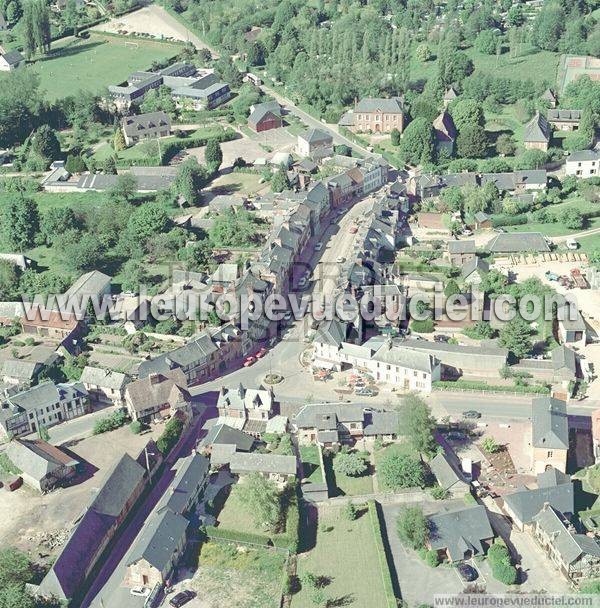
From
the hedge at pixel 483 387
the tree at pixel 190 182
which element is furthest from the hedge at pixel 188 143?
the hedge at pixel 483 387

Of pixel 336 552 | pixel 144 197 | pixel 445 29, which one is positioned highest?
pixel 445 29

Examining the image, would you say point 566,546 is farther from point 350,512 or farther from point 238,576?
point 238,576

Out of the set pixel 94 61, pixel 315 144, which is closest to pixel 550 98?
pixel 315 144

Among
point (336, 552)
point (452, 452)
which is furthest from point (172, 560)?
point (452, 452)

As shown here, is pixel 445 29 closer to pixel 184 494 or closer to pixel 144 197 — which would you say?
pixel 144 197

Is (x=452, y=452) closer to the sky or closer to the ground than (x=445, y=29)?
closer to the ground

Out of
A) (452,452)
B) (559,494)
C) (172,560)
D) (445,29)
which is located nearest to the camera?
(172,560)

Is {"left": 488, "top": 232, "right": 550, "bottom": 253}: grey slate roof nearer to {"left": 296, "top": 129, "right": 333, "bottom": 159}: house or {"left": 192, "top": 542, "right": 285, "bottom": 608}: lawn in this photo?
{"left": 296, "top": 129, "right": 333, "bottom": 159}: house

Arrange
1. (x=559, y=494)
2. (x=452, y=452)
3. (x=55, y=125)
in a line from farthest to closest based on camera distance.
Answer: (x=55, y=125)
(x=452, y=452)
(x=559, y=494)

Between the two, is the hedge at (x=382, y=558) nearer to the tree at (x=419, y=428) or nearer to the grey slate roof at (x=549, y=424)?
the tree at (x=419, y=428)
